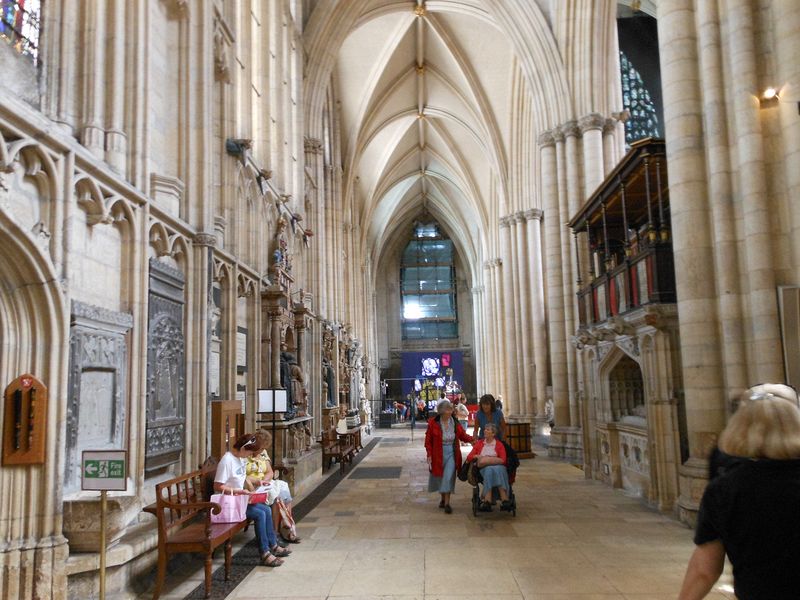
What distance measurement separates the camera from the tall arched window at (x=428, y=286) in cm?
4594

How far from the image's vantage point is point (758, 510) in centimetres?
183

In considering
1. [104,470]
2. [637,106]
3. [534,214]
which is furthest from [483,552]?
[637,106]


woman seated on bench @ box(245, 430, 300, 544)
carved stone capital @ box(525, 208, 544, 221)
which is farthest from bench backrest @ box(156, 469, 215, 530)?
carved stone capital @ box(525, 208, 544, 221)

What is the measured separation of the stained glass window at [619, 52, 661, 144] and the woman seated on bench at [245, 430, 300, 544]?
18.5 meters

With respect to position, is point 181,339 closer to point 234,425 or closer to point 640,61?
point 234,425

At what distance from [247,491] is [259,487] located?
39 centimetres

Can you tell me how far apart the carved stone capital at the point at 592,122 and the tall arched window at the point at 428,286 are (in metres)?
31.1

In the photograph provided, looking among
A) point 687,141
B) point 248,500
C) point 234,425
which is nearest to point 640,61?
point 687,141

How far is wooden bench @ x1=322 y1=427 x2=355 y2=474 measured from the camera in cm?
1292

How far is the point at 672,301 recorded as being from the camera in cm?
786

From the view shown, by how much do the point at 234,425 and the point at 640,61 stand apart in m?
20.2

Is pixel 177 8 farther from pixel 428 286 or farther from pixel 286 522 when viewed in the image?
pixel 428 286

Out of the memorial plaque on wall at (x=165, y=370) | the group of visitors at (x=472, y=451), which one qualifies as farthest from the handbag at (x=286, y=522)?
the group of visitors at (x=472, y=451)

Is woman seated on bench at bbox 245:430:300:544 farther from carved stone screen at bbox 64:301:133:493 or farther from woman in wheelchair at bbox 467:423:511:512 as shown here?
woman in wheelchair at bbox 467:423:511:512
